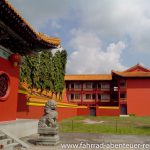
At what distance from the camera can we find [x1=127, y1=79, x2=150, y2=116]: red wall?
1698 inches

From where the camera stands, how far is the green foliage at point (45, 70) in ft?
90.7

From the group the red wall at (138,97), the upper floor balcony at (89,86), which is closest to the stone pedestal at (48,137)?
the red wall at (138,97)

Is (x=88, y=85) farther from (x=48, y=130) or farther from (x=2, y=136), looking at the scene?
(x=2, y=136)

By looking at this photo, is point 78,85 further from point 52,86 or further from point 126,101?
point 52,86

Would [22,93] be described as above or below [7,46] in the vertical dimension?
below

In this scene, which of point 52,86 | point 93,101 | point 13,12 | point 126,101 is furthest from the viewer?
point 93,101

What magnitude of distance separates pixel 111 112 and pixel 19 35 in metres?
29.3

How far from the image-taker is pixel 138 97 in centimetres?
4384

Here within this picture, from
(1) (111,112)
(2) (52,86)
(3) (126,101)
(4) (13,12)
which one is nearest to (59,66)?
(2) (52,86)

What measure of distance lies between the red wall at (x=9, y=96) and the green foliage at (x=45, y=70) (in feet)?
43.7

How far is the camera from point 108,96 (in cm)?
5016

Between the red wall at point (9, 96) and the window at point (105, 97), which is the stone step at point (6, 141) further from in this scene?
the window at point (105, 97)

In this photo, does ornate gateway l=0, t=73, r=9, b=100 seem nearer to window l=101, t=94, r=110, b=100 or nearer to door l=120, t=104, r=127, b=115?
door l=120, t=104, r=127, b=115

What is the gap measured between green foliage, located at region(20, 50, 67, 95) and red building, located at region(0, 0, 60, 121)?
1329 cm
